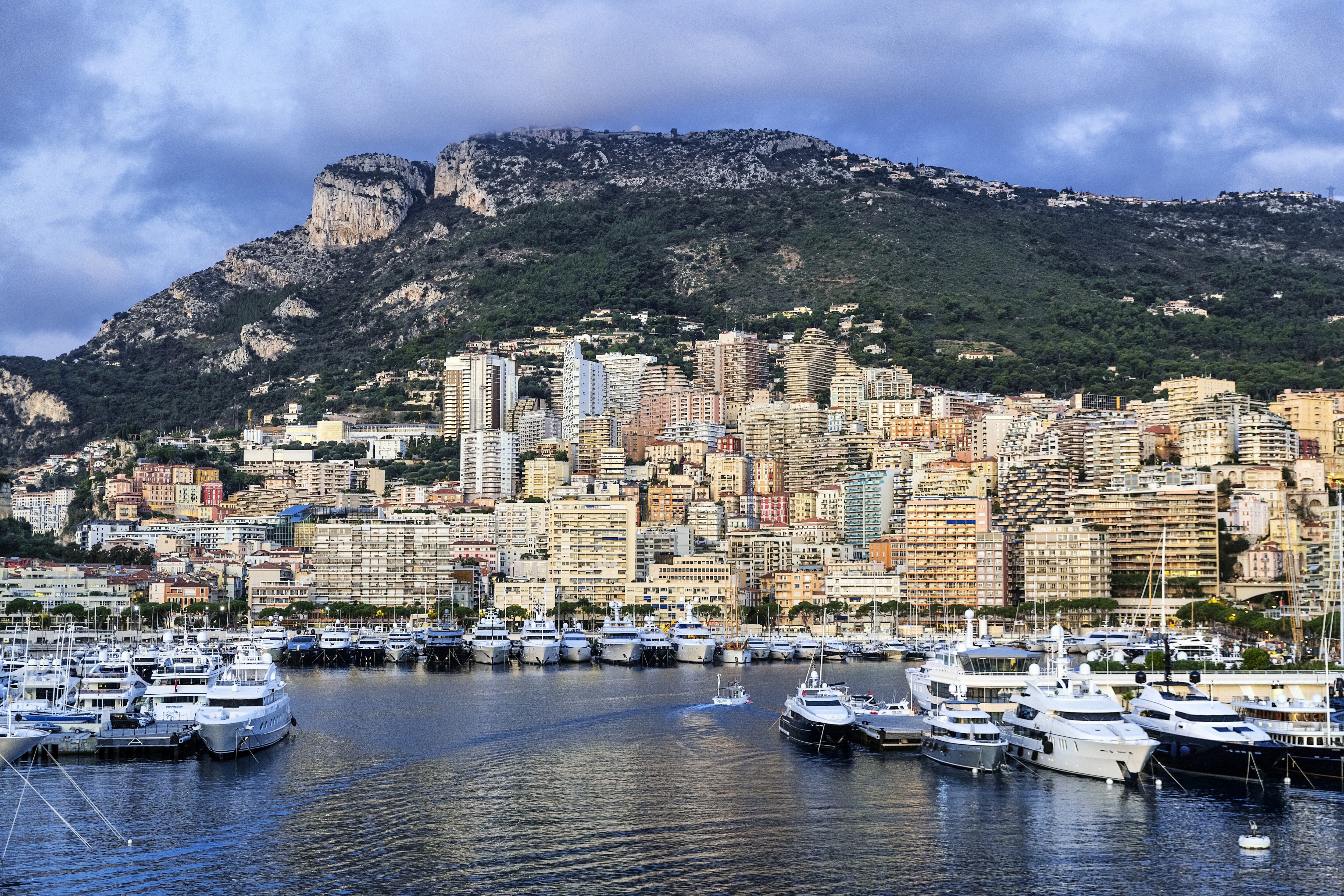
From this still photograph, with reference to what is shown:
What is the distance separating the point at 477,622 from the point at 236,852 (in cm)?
8938

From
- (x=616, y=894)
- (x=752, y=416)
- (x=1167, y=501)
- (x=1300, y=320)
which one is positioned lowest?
(x=616, y=894)

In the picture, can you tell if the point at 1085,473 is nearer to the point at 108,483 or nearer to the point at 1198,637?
the point at 1198,637

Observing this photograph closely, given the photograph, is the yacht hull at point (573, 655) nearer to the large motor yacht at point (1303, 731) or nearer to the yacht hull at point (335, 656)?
the yacht hull at point (335, 656)

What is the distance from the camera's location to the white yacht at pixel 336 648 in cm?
11662

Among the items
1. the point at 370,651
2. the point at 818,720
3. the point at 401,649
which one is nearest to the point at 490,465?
the point at 370,651

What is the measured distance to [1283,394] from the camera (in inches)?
6526

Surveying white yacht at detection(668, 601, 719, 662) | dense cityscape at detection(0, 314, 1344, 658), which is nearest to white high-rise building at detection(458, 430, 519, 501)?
dense cityscape at detection(0, 314, 1344, 658)

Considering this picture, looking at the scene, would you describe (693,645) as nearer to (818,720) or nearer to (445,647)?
(445,647)

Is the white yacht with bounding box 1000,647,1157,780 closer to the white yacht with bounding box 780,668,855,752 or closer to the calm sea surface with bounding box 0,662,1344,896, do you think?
the calm sea surface with bounding box 0,662,1344,896

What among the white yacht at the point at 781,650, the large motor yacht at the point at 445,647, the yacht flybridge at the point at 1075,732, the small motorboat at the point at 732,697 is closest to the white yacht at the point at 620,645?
the large motor yacht at the point at 445,647

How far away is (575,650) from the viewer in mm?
116188

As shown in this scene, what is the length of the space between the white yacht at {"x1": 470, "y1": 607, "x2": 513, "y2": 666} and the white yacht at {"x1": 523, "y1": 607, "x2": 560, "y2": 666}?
145 cm

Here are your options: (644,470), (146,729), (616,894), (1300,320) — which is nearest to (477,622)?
(644,470)

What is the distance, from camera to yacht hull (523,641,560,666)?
112 m
